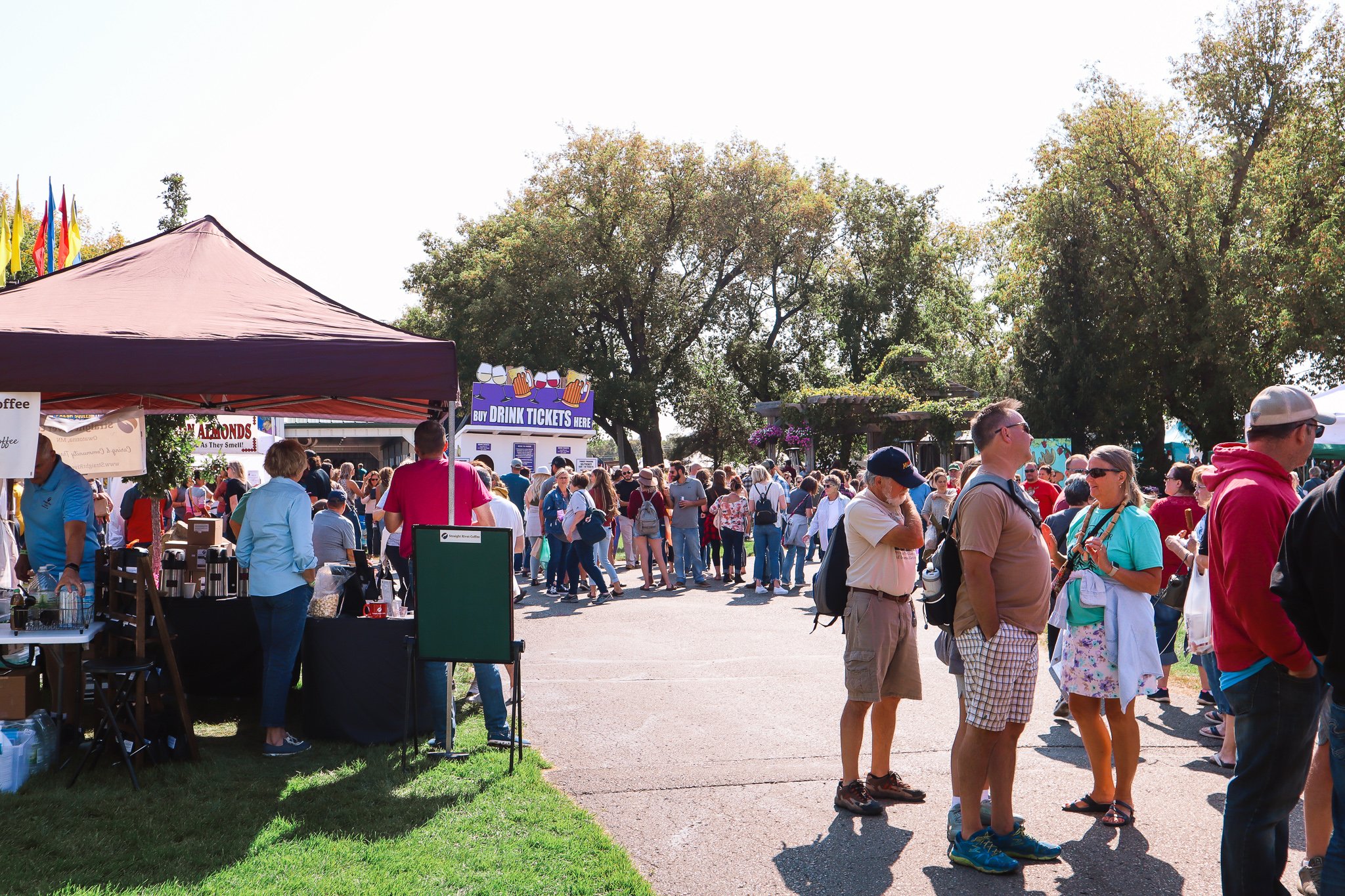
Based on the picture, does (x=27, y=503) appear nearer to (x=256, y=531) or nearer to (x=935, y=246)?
(x=256, y=531)

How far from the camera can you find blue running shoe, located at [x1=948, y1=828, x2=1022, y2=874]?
4.24 meters

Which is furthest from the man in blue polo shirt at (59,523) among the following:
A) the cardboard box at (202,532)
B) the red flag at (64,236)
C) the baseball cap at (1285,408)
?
the red flag at (64,236)

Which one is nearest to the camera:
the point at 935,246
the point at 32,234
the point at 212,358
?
the point at 212,358

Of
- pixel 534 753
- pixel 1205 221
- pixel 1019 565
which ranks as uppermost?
pixel 1205 221

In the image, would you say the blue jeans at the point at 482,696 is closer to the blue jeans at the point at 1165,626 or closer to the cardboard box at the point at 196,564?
the cardboard box at the point at 196,564

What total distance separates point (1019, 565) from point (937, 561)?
36 cm

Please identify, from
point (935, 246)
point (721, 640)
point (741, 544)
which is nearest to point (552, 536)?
point (741, 544)

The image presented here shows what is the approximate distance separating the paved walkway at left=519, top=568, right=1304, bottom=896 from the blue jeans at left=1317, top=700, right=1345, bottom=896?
0.90 m

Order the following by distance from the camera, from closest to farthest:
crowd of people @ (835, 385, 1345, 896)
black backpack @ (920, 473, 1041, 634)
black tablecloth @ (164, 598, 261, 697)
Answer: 1. crowd of people @ (835, 385, 1345, 896)
2. black backpack @ (920, 473, 1041, 634)
3. black tablecloth @ (164, 598, 261, 697)

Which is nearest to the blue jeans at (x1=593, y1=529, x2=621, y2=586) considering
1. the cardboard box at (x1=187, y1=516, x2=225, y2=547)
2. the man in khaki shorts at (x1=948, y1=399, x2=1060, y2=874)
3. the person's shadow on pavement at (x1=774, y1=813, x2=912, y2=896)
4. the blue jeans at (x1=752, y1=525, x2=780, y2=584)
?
the blue jeans at (x1=752, y1=525, x2=780, y2=584)

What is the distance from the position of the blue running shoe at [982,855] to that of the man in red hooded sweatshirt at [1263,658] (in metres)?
1.01

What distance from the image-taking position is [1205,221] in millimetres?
27547

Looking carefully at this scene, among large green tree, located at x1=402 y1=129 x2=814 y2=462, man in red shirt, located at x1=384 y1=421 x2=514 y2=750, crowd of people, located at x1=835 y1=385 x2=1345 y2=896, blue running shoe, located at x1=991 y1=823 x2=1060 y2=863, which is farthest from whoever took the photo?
large green tree, located at x1=402 y1=129 x2=814 y2=462

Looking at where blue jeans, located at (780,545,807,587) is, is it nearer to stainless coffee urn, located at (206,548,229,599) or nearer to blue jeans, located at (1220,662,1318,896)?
stainless coffee urn, located at (206,548,229,599)
